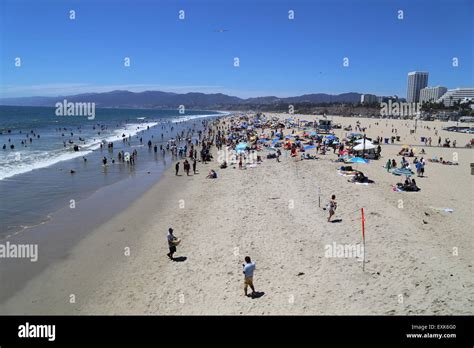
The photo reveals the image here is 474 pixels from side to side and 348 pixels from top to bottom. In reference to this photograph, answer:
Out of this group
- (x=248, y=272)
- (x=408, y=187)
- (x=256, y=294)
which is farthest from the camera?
(x=408, y=187)

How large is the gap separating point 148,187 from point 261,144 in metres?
18.7

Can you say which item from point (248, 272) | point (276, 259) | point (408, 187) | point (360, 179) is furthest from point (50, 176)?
point (408, 187)

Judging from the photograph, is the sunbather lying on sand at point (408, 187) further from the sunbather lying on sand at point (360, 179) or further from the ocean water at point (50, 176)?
A: the ocean water at point (50, 176)

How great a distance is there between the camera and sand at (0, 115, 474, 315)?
25.8ft

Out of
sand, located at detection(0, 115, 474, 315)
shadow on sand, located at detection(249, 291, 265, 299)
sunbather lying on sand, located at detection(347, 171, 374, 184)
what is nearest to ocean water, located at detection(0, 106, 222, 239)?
sand, located at detection(0, 115, 474, 315)

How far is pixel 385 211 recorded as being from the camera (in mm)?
13625

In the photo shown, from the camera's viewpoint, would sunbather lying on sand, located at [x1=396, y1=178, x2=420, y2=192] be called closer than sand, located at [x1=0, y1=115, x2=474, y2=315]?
No

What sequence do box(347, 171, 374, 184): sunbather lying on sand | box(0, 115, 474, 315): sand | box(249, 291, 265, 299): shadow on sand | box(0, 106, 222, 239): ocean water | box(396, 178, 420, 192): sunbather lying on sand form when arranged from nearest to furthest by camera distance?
1. box(0, 115, 474, 315): sand
2. box(249, 291, 265, 299): shadow on sand
3. box(0, 106, 222, 239): ocean water
4. box(396, 178, 420, 192): sunbather lying on sand
5. box(347, 171, 374, 184): sunbather lying on sand

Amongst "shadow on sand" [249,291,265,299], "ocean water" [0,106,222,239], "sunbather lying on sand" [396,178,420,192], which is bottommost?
"shadow on sand" [249,291,265,299]

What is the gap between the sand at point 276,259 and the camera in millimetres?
7859

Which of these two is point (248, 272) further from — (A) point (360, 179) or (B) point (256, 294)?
(A) point (360, 179)

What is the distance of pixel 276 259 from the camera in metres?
10.3

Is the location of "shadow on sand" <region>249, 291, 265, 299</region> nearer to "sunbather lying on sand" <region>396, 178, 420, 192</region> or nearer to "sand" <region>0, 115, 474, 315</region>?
"sand" <region>0, 115, 474, 315</region>
